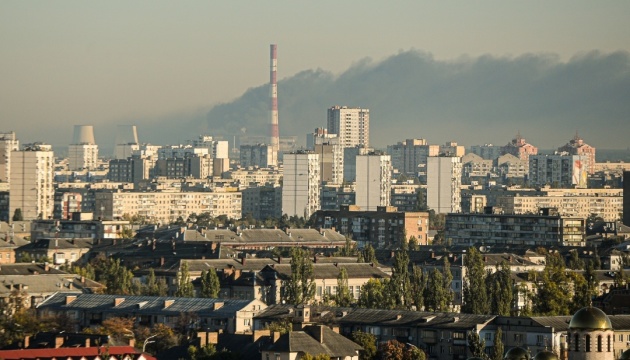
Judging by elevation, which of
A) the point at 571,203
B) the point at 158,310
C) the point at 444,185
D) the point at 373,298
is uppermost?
the point at 444,185

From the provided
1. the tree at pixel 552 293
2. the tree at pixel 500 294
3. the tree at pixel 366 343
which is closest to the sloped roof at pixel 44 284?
the tree at pixel 500 294

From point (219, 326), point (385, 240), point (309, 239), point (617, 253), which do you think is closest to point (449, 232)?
point (385, 240)

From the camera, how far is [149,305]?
222 ft

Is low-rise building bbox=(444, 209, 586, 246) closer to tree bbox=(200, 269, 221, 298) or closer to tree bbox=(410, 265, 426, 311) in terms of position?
tree bbox=(410, 265, 426, 311)

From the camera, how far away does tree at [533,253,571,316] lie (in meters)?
68.8

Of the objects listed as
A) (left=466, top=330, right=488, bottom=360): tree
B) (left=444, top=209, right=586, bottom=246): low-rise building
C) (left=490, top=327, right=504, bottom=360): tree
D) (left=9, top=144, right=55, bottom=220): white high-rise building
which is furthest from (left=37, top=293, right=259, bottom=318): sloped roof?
(left=9, top=144, right=55, bottom=220): white high-rise building

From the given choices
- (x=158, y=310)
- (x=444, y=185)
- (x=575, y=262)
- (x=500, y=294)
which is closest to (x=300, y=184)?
(x=444, y=185)

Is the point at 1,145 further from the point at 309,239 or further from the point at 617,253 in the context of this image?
the point at 617,253

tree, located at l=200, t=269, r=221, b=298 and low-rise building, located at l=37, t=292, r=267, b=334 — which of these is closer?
low-rise building, located at l=37, t=292, r=267, b=334

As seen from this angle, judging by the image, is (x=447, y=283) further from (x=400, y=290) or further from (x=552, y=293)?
(x=552, y=293)

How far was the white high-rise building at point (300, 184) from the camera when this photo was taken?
558 feet

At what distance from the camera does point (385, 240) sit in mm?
123312

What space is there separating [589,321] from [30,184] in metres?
104

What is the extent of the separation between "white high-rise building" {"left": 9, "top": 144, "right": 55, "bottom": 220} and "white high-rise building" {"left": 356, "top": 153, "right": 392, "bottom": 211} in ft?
113
